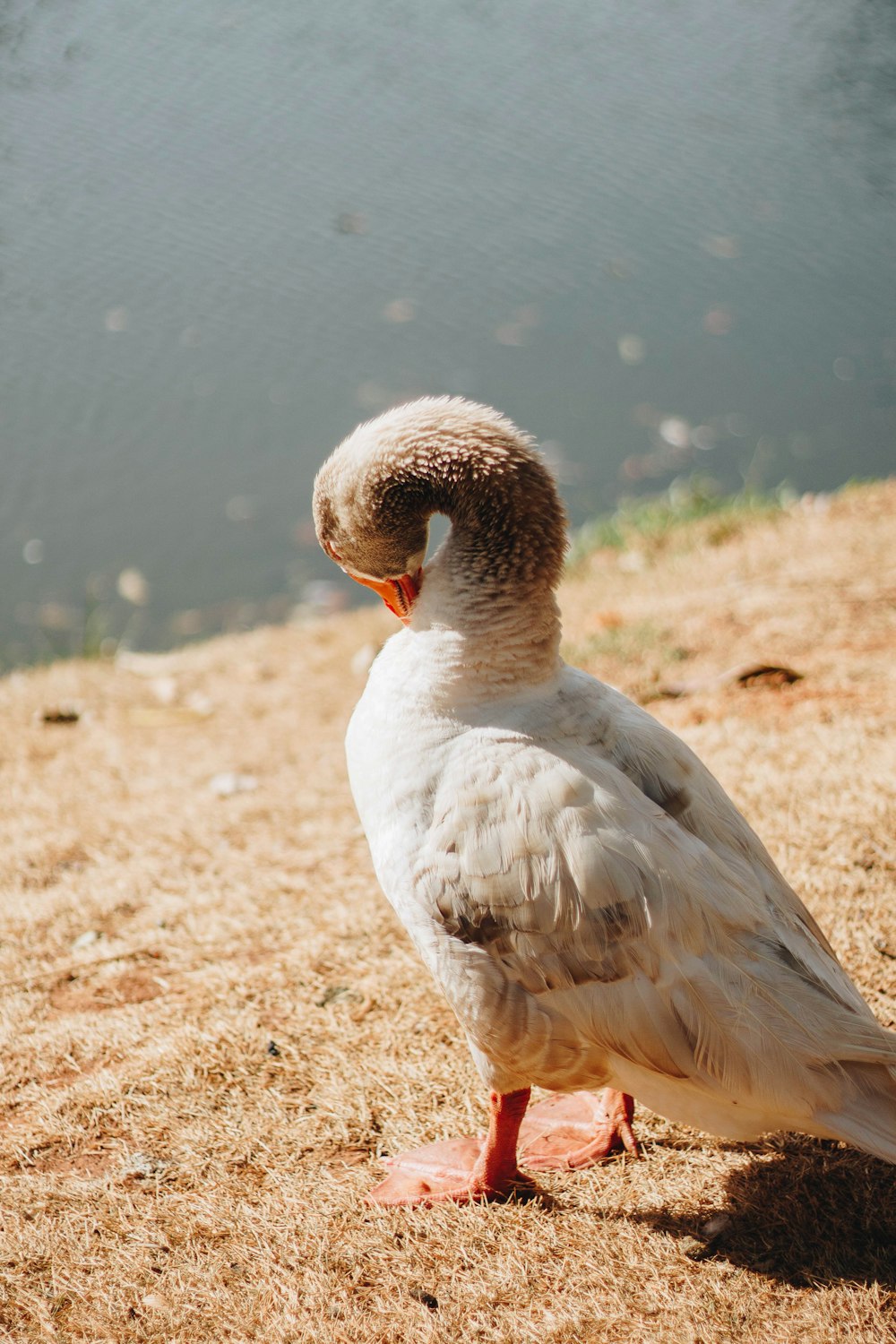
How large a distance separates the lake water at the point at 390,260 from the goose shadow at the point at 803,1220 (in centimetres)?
551

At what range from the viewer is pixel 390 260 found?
10367 millimetres

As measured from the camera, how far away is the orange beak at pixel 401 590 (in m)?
2.78

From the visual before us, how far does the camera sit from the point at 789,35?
11961 millimetres

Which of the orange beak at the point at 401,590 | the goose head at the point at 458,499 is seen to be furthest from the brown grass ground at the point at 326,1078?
the goose head at the point at 458,499

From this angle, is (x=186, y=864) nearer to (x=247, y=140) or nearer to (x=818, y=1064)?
(x=818, y=1064)

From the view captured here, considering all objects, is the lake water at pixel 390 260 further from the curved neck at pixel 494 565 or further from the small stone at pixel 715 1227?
the small stone at pixel 715 1227

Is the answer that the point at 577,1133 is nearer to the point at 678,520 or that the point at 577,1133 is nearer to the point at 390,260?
the point at 678,520

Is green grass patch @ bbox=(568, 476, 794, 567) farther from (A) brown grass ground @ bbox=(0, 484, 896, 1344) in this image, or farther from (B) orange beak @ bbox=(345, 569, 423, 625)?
(B) orange beak @ bbox=(345, 569, 423, 625)

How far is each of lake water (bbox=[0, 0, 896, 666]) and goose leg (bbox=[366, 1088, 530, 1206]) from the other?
16.8 feet

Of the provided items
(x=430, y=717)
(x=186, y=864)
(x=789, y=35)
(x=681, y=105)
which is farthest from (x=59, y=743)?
(x=789, y=35)

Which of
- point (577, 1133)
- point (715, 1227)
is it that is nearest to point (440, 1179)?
point (577, 1133)

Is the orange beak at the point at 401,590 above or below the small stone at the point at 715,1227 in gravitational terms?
above

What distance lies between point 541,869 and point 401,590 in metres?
0.83

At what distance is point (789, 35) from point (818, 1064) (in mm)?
12558
